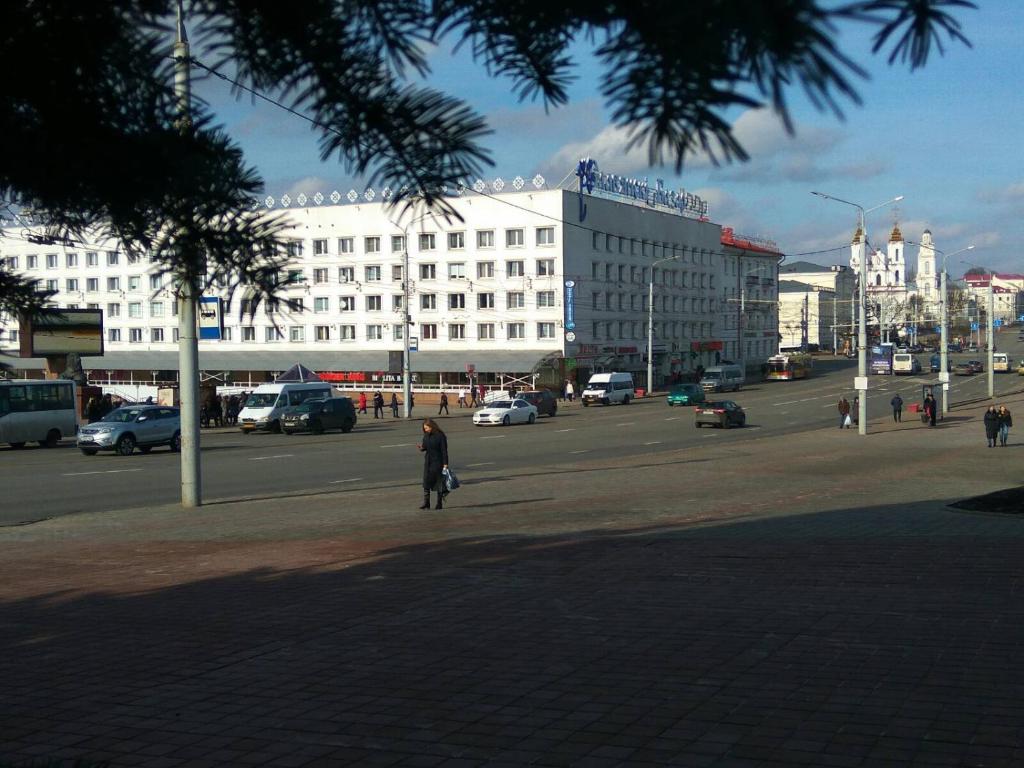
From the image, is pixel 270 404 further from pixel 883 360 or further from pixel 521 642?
pixel 883 360

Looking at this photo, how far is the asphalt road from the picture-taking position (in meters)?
23.2

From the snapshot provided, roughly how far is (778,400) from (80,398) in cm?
4195

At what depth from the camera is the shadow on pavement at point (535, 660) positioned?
5.89 meters

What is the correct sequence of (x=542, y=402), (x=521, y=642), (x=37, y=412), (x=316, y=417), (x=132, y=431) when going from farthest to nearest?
(x=542, y=402) < (x=316, y=417) < (x=37, y=412) < (x=132, y=431) < (x=521, y=642)

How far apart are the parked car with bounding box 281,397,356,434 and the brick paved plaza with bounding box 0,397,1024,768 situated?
94.7ft

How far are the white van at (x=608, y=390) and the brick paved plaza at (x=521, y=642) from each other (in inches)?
1994

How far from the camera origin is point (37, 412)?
39.0m

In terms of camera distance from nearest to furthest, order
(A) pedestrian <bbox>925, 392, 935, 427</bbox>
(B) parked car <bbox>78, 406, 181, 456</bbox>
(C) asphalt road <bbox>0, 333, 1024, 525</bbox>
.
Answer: (C) asphalt road <bbox>0, 333, 1024, 525</bbox> → (B) parked car <bbox>78, 406, 181, 456</bbox> → (A) pedestrian <bbox>925, 392, 935, 427</bbox>

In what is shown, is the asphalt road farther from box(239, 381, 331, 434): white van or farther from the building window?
the building window

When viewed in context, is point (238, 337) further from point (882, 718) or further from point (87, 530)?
point (882, 718)

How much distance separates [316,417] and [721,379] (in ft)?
136

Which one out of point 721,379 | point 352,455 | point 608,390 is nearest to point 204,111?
point 352,455

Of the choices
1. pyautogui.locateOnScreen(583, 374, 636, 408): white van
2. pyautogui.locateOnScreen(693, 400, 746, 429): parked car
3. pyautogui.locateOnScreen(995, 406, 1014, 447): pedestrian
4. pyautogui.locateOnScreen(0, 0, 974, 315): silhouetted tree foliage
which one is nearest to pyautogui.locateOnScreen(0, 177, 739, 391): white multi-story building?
pyautogui.locateOnScreen(583, 374, 636, 408): white van

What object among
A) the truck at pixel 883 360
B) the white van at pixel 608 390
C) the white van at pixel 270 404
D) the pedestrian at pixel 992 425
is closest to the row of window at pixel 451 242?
the white van at pixel 608 390
